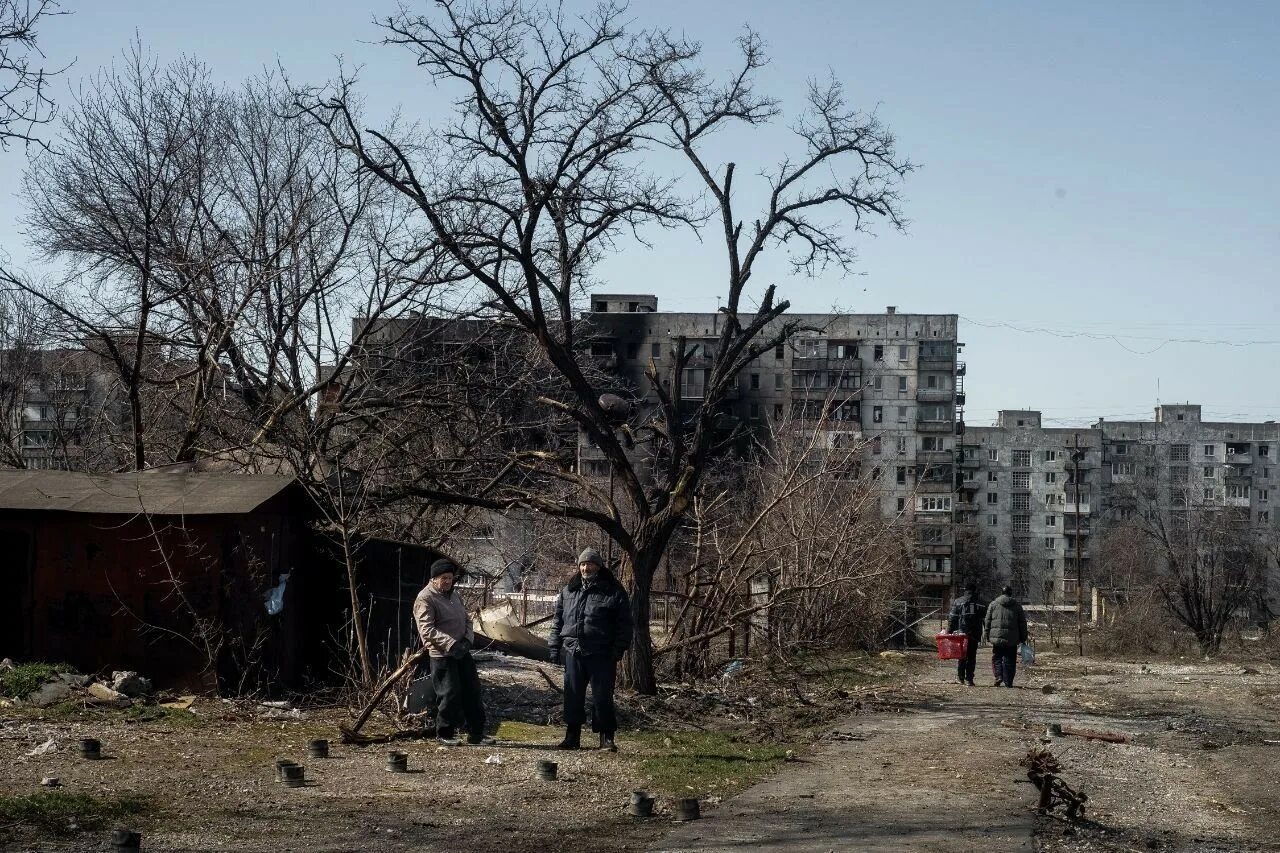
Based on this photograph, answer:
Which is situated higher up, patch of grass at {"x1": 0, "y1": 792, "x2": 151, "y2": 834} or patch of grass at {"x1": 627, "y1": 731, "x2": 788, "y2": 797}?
patch of grass at {"x1": 0, "y1": 792, "x2": 151, "y2": 834}

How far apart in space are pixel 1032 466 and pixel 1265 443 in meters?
24.5

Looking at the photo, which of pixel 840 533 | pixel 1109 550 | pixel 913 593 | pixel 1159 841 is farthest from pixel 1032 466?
pixel 1159 841

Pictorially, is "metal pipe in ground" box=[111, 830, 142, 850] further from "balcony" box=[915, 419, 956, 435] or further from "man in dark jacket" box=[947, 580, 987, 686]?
"balcony" box=[915, 419, 956, 435]

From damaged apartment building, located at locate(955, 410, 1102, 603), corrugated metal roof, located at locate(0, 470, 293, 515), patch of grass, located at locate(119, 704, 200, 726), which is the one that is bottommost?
patch of grass, located at locate(119, 704, 200, 726)

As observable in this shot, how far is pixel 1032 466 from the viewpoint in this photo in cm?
12256

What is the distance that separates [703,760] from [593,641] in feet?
5.01

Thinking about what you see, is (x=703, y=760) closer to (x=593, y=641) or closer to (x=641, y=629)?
(x=593, y=641)

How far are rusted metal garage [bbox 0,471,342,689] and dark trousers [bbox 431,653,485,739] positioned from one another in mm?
2855

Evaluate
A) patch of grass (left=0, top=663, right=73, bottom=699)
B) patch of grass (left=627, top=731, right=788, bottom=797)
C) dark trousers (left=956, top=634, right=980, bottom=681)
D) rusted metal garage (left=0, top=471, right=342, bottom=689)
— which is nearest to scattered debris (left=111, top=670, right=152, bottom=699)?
rusted metal garage (left=0, top=471, right=342, bottom=689)

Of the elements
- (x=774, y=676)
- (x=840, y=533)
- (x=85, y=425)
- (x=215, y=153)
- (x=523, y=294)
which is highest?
(x=215, y=153)

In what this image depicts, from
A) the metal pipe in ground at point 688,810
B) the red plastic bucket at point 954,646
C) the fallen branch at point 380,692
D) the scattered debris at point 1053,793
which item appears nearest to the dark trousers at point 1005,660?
the red plastic bucket at point 954,646

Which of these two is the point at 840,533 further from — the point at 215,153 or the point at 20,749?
the point at 20,749

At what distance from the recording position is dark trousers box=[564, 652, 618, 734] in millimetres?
Answer: 12586

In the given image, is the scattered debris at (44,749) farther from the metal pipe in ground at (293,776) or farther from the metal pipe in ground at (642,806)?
the metal pipe in ground at (642,806)
